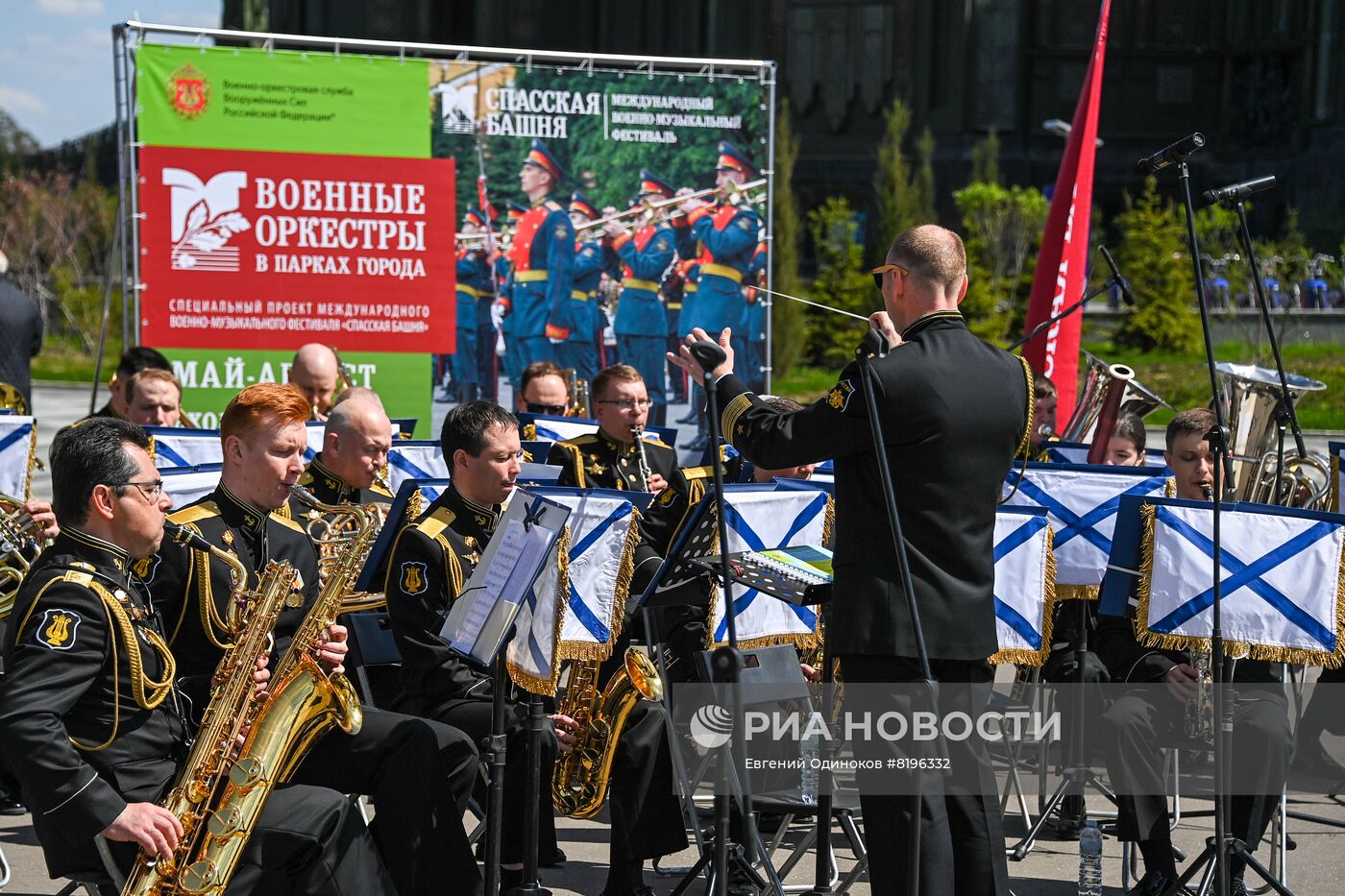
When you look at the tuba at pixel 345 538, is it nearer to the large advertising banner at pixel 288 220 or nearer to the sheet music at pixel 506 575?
the sheet music at pixel 506 575

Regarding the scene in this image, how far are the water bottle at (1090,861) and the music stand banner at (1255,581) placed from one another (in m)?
0.66

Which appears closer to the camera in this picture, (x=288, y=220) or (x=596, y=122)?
(x=288, y=220)

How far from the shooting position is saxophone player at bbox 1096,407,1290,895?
4.75 m

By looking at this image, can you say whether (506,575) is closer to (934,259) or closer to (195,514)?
(195,514)

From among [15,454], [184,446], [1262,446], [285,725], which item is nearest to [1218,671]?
[1262,446]

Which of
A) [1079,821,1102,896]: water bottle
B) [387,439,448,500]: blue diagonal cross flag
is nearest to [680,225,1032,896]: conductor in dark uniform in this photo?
[1079,821,1102,896]: water bottle

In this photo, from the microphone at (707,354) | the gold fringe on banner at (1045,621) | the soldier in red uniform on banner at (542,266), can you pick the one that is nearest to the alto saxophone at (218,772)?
the microphone at (707,354)

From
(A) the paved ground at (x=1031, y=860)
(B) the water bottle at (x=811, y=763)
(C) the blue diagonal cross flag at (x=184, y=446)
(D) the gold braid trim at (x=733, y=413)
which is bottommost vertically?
(A) the paved ground at (x=1031, y=860)

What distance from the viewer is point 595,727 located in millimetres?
5027

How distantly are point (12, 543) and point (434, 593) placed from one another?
6.20 ft

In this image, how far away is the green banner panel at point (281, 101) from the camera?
8625mm

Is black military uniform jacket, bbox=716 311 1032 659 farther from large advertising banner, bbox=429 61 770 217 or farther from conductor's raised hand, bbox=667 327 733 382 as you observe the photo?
large advertising banner, bbox=429 61 770 217

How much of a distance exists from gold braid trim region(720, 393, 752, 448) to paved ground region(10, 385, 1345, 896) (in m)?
1.93

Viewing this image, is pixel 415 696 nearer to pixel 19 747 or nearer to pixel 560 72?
pixel 19 747
